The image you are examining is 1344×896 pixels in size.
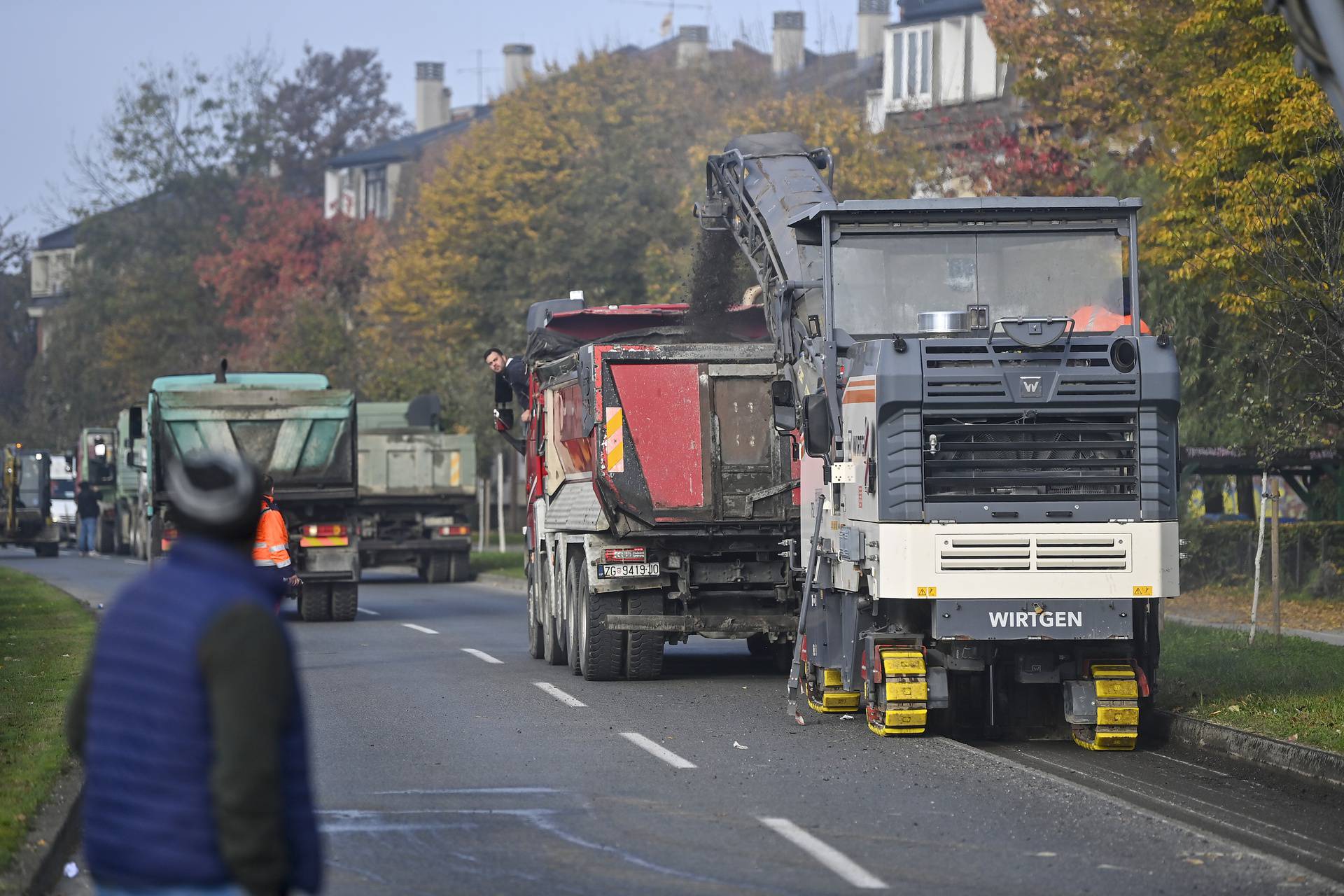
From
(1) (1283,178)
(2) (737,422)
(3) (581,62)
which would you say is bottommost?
(2) (737,422)

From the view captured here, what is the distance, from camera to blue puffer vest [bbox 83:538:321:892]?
4.39 m

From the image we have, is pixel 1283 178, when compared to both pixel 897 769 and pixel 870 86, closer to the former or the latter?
pixel 897 769

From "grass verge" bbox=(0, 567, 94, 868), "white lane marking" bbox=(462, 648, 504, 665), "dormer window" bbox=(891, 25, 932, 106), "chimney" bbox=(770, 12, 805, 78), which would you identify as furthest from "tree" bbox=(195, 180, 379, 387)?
"white lane marking" bbox=(462, 648, 504, 665)

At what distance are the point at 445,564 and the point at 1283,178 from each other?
19563 millimetres

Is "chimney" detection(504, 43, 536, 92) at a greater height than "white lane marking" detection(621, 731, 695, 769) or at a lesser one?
greater

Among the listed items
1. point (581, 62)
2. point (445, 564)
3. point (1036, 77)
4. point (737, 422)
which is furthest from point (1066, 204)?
point (581, 62)

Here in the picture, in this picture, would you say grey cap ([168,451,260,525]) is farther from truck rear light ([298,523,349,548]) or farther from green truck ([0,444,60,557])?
green truck ([0,444,60,557])

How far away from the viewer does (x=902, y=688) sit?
13.0 metres

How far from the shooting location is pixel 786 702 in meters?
15.2

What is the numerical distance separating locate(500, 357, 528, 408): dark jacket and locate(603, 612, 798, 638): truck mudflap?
4800mm

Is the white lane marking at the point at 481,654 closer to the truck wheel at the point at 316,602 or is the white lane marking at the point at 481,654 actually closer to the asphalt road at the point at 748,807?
the asphalt road at the point at 748,807

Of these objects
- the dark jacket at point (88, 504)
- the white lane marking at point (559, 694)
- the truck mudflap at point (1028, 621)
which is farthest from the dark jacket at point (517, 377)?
the dark jacket at point (88, 504)

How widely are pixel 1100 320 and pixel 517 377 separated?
920 cm

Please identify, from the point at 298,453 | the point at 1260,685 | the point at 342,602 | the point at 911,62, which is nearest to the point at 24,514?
the point at 911,62
